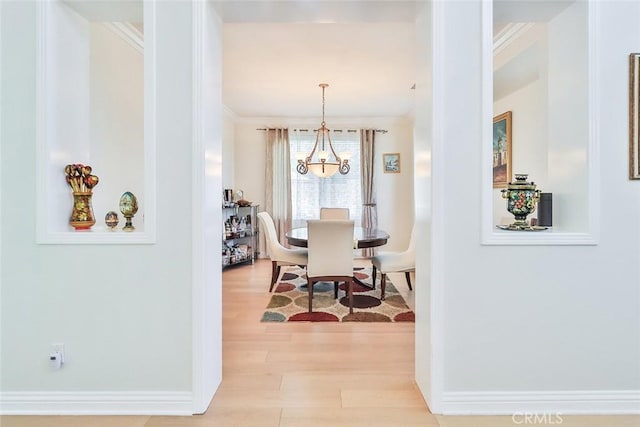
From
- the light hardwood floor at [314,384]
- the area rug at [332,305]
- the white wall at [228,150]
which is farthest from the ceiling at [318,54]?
the area rug at [332,305]

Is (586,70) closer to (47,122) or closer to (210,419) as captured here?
(210,419)

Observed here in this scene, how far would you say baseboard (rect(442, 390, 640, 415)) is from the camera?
178cm

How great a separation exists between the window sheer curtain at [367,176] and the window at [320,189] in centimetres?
9

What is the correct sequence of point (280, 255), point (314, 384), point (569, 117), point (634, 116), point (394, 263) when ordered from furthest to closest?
point (280, 255) < point (394, 263) < point (314, 384) < point (569, 117) < point (634, 116)

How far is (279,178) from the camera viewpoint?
20.5 ft

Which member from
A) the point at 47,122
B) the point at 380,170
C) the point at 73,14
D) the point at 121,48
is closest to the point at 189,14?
the point at 73,14

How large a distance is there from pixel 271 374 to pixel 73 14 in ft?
8.01

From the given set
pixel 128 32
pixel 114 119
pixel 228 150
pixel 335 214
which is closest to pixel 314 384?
pixel 114 119

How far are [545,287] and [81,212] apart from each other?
8.35ft

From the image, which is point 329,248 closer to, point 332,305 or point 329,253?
point 329,253

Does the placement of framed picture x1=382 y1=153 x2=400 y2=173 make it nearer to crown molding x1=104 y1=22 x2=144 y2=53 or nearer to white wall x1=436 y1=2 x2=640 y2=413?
crown molding x1=104 y1=22 x2=144 y2=53

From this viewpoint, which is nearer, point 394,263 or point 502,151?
point 394,263

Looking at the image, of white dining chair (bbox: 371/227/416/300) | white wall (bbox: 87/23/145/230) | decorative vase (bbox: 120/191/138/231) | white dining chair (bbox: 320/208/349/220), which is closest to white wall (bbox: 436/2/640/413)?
decorative vase (bbox: 120/191/138/231)

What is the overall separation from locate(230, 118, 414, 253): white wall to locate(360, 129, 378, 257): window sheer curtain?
0.52 feet
